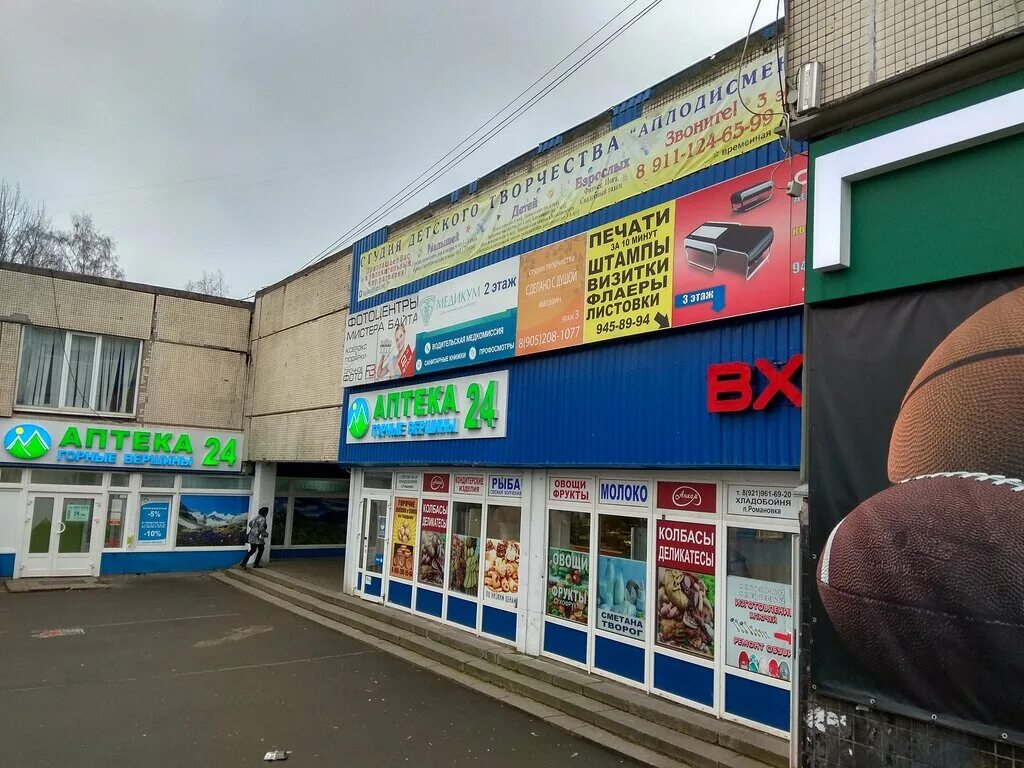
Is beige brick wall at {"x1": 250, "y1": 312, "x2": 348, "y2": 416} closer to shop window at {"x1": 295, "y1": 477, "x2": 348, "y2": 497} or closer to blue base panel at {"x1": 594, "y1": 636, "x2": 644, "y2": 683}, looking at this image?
shop window at {"x1": 295, "y1": 477, "x2": 348, "y2": 497}

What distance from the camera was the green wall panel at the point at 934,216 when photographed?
169 inches

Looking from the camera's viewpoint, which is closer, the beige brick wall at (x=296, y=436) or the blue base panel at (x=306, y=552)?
the beige brick wall at (x=296, y=436)

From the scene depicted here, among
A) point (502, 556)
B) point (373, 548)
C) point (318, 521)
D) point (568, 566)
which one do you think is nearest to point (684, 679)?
point (568, 566)

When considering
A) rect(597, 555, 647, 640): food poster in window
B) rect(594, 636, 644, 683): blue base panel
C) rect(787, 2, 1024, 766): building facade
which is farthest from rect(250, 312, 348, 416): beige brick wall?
rect(787, 2, 1024, 766): building facade

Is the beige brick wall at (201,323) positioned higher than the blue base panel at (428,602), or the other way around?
the beige brick wall at (201,323)

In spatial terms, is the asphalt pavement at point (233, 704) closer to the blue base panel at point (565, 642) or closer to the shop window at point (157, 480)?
the blue base panel at point (565, 642)

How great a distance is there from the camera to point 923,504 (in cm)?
432

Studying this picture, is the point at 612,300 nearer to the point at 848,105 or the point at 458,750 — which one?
the point at 848,105

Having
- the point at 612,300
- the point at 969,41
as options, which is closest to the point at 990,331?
the point at 969,41

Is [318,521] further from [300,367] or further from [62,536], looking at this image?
[62,536]

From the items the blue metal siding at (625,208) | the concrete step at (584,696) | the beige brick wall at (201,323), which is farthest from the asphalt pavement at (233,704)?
the beige brick wall at (201,323)

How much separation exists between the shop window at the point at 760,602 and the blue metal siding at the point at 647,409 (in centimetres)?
87

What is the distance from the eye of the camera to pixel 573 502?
30.0ft

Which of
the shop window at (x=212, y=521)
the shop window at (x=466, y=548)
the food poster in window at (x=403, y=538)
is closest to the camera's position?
the shop window at (x=466, y=548)
